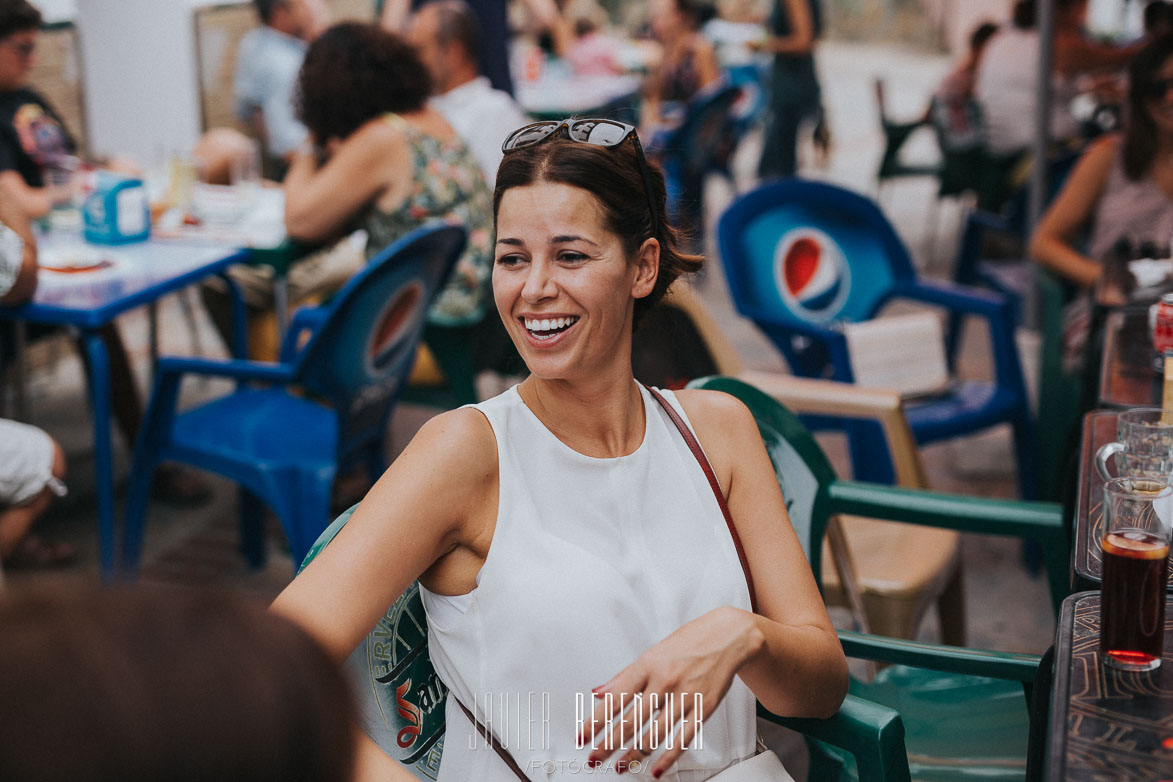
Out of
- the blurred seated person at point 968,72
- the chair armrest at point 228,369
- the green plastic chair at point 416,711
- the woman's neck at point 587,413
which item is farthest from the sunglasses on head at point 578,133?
→ the blurred seated person at point 968,72

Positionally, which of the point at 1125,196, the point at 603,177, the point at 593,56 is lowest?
the point at 1125,196

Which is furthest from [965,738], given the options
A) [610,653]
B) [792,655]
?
[610,653]

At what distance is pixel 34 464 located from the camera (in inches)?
108

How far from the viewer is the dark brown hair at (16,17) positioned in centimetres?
362

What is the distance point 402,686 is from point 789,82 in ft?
21.9

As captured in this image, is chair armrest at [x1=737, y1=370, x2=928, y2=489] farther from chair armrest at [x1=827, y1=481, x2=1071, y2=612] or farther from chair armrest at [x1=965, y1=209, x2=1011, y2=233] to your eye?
chair armrest at [x1=965, y1=209, x2=1011, y2=233]

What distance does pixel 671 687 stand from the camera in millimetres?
1233

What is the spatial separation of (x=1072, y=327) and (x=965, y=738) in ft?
6.10

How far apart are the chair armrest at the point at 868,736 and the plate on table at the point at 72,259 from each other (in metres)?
2.49

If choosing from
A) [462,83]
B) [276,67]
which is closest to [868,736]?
[462,83]

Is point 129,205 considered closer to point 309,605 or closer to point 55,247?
point 55,247

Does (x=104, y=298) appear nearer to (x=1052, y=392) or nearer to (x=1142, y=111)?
(x=1052, y=392)

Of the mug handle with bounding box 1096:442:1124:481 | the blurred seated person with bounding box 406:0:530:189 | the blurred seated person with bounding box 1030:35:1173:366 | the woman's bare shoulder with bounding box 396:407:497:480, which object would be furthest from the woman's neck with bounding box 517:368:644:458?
the blurred seated person with bounding box 406:0:530:189

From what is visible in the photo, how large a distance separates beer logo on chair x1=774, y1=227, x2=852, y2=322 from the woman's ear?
194 cm
